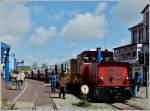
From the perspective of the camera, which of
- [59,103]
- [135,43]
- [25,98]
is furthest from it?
[135,43]

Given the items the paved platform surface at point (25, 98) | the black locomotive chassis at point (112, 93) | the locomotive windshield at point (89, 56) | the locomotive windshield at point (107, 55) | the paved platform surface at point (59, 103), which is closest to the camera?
the paved platform surface at point (59, 103)

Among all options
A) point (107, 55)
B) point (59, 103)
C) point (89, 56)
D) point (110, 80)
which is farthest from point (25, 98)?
point (110, 80)

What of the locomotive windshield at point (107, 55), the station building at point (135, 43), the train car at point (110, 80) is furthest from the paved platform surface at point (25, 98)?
the station building at point (135, 43)

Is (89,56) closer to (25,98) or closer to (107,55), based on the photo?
(107,55)

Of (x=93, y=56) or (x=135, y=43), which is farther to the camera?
(x=135, y=43)

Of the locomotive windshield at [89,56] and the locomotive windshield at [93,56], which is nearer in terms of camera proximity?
the locomotive windshield at [93,56]

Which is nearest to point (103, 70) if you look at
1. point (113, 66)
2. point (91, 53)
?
point (113, 66)

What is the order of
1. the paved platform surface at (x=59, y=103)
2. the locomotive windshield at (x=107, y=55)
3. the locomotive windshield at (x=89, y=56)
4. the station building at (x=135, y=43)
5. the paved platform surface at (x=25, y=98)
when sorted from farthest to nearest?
the station building at (x=135, y=43), the locomotive windshield at (x=89, y=56), the locomotive windshield at (x=107, y=55), the paved platform surface at (x=25, y=98), the paved platform surface at (x=59, y=103)

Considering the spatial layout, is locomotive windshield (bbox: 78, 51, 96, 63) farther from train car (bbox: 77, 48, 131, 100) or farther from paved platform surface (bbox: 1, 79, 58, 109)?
paved platform surface (bbox: 1, 79, 58, 109)

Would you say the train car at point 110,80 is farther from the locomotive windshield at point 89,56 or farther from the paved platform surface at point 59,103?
the locomotive windshield at point 89,56

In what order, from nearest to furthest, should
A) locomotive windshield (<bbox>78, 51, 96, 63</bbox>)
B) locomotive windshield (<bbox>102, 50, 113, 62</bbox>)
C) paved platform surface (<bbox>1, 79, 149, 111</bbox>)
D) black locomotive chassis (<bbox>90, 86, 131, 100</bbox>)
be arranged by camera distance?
paved platform surface (<bbox>1, 79, 149, 111</bbox>) < black locomotive chassis (<bbox>90, 86, 131, 100</bbox>) < locomotive windshield (<bbox>102, 50, 113, 62</bbox>) < locomotive windshield (<bbox>78, 51, 96, 63</bbox>)

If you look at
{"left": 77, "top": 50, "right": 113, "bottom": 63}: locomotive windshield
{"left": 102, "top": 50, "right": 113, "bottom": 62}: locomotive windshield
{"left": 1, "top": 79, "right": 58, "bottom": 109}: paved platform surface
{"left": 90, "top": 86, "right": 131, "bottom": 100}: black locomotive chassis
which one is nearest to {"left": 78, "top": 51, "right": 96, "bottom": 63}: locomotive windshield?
{"left": 77, "top": 50, "right": 113, "bottom": 63}: locomotive windshield

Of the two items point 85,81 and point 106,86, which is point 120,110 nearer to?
point 106,86

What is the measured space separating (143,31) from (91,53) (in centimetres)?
4858
